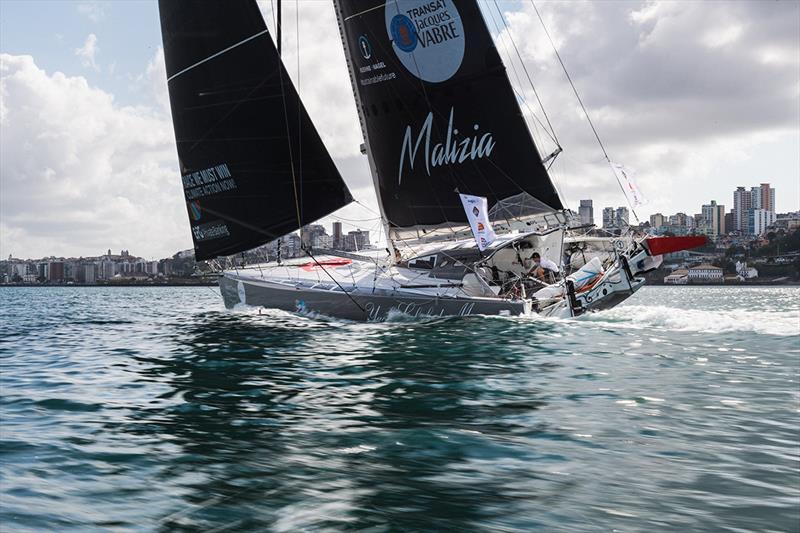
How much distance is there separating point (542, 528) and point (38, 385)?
679 cm

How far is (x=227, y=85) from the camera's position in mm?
17266

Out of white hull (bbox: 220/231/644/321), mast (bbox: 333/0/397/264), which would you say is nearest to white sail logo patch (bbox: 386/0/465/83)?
mast (bbox: 333/0/397/264)

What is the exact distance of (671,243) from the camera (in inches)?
559

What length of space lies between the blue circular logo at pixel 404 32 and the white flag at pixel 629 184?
594 cm

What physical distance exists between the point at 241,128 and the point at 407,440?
13.4 m

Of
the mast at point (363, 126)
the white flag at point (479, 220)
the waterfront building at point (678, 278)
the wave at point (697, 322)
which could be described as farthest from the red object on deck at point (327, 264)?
the waterfront building at point (678, 278)

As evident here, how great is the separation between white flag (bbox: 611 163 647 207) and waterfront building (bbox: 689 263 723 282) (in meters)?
88.1

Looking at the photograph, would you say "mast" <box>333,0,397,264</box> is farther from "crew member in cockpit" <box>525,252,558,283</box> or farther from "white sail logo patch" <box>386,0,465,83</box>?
"crew member in cockpit" <box>525,252,558,283</box>

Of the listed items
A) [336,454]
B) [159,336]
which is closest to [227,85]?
[159,336]

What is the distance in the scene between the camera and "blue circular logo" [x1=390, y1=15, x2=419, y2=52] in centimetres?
1761

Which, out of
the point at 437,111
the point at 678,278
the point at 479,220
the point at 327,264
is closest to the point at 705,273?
the point at 678,278

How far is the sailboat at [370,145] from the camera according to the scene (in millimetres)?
17188

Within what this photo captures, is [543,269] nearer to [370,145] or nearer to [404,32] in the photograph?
[370,145]

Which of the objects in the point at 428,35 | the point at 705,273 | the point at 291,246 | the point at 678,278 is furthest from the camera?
the point at 678,278
